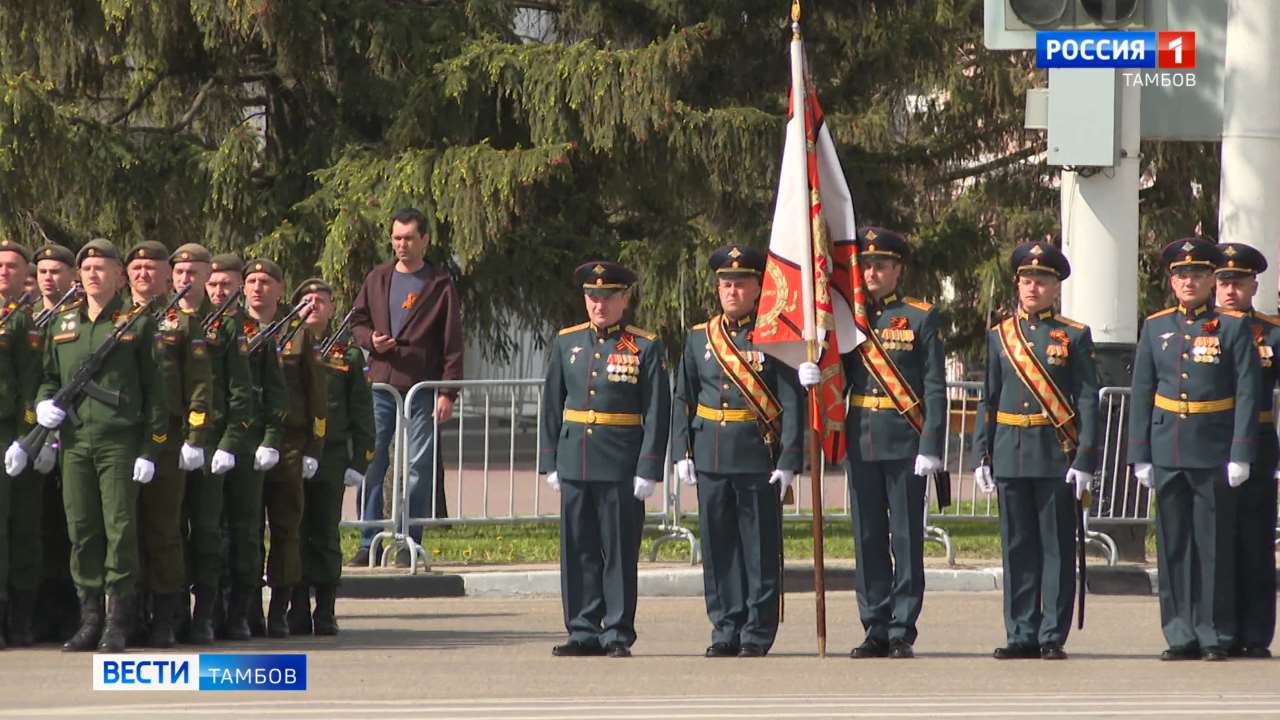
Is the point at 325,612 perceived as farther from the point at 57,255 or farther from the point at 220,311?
the point at 57,255

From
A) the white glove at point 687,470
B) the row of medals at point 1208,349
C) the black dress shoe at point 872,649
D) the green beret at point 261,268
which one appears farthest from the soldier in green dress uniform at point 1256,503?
the green beret at point 261,268

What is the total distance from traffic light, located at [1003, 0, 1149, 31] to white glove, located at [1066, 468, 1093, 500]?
4388 millimetres

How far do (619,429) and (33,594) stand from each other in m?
2.81

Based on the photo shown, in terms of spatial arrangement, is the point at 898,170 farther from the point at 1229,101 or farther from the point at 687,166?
the point at 1229,101

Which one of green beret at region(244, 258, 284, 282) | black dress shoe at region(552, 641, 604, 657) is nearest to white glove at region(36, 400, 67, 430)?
green beret at region(244, 258, 284, 282)

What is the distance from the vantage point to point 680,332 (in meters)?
19.7

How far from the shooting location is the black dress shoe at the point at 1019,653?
37.3 ft

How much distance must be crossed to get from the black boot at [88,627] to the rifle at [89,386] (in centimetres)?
72

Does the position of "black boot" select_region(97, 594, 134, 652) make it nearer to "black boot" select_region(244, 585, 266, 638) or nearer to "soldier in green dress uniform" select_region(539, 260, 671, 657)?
"black boot" select_region(244, 585, 266, 638)

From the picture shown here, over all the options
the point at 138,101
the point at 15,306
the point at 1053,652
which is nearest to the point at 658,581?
the point at 1053,652

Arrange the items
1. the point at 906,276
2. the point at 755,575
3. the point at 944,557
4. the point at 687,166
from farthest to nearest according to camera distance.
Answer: the point at 906,276 → the point at 687,166 → the point at 944,557 → the point at 755,575

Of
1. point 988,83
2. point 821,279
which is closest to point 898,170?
point 988,83

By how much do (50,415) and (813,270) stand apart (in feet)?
11.6

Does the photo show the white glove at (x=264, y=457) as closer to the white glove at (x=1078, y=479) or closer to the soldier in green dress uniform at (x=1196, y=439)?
the white glove at (x=1078, y=479)
